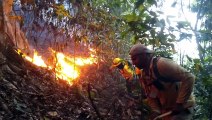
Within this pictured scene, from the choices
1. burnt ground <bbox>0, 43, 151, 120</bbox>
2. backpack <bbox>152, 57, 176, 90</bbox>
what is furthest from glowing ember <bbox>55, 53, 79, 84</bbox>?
backpack <bbox>152, 57, 176, 90</bbox>

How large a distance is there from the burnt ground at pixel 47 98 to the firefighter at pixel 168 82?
123 centimetres

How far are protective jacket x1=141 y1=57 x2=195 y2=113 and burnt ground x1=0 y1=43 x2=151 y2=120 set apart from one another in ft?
4.02

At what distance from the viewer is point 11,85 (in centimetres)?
624

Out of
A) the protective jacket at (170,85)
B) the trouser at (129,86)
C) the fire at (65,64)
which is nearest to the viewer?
the protective jacket at (170,85)

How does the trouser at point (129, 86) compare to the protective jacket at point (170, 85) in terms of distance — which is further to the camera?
the trouser at point (129, 86)

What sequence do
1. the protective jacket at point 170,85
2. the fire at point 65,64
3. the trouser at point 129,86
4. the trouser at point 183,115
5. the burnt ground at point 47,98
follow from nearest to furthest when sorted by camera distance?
the protective jacket at point 170,85
the trouser at point 183,115
the burnt ground at point 47,98
the trouser at point 129,86
the fire at point 65,64

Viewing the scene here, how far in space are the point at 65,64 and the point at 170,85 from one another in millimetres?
5389

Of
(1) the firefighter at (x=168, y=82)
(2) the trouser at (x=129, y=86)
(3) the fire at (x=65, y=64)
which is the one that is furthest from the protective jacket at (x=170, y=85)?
(3) the fire at (x=65, y=64)

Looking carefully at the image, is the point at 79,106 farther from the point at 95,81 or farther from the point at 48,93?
the point at 95,81

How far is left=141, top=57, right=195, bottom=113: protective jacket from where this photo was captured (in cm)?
414

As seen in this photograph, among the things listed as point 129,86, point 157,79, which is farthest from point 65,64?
point 157,79

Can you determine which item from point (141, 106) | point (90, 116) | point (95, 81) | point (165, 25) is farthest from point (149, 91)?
point (95, 81)

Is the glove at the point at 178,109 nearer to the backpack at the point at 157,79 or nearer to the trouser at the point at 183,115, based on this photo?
the trouser at the point at 183,115

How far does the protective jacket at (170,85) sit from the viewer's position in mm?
4137
